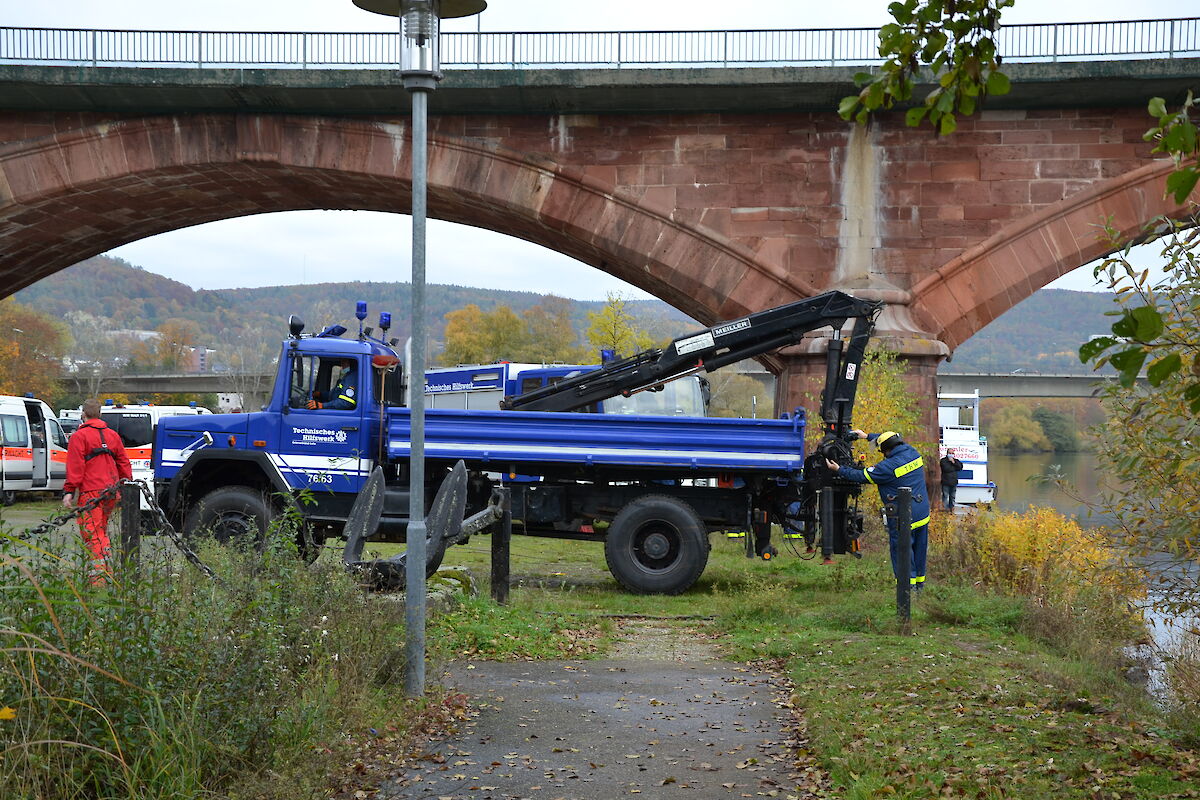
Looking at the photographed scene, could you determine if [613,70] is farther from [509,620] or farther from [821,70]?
[509,620]

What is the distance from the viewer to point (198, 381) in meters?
83.6

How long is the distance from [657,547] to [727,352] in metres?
2.90

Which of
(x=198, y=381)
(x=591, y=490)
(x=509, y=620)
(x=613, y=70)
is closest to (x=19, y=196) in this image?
(x=613, y=70)

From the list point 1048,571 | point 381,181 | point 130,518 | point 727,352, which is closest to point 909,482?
point 1048,571

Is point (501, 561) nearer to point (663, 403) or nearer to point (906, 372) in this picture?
point (663, 403)

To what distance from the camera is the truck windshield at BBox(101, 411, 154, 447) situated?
27344 millimetres

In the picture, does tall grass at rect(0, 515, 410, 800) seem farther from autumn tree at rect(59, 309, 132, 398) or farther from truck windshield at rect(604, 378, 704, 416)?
autumn tree at rect(59, 309, 132, 398)

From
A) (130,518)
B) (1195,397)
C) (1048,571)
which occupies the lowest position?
(1048,571)

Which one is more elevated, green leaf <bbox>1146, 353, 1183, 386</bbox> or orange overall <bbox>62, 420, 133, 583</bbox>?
green leaf <bbox>1146, 353, 1183, 386</bbox>

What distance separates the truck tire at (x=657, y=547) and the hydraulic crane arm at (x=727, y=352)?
198cm

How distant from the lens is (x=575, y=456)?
13.4 meters

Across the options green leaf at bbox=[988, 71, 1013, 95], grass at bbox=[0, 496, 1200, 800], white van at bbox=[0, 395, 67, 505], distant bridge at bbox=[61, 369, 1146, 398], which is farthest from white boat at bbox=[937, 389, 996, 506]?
green leaf at bbox=[988, 71, 1013, 95]

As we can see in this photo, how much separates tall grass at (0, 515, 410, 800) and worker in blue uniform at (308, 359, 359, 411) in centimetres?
800

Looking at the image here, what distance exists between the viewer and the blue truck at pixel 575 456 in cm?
1319
